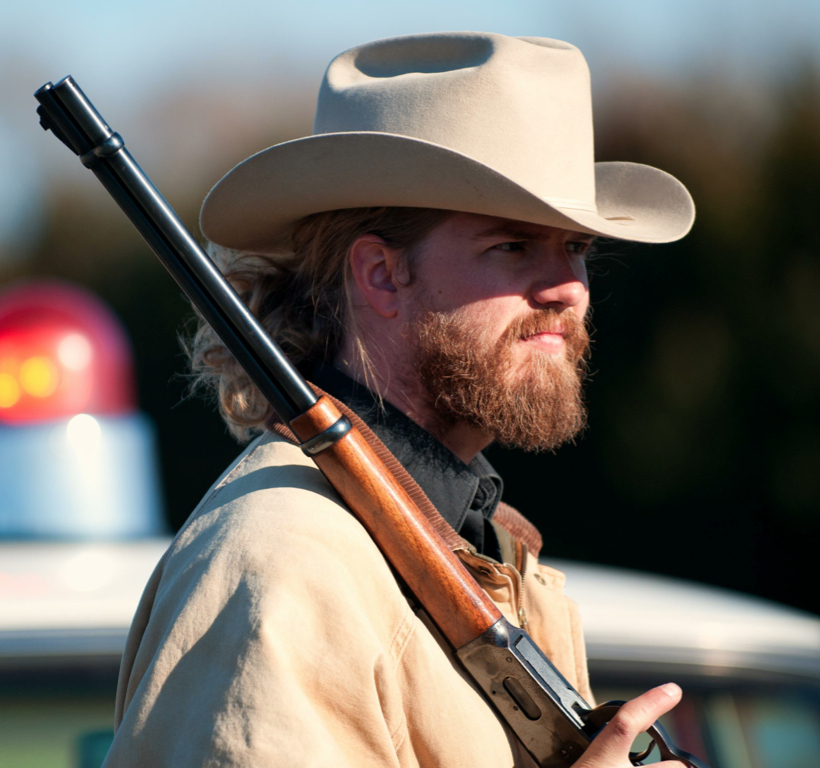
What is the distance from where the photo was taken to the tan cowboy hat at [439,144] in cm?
203

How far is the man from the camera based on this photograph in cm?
154

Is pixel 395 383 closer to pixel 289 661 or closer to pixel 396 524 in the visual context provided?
pixel 396 524

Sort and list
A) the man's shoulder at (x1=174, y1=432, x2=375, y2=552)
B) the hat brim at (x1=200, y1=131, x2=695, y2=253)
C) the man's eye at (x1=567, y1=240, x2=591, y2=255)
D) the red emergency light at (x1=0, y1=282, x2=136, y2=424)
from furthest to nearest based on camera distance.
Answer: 1. the red emergency light at (x1=0, y1=282, x2=136, y2=424)
2. the man's eye at (x1=567, y1=240, x2=591, y2=255)
3. the hat brim at (x1=200, y1=131, x2=695, y2=253)
4. the man's shoulder at (x1=174, y1=432, x2=375, y2=552)

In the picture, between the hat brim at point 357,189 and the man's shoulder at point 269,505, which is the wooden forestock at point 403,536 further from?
the hat brim at point 357,189

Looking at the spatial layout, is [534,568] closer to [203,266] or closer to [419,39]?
[203,266]

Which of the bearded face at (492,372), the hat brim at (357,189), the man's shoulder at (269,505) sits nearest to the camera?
the man's shoulder at (269,505)

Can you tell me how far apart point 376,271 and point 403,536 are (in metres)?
0.73

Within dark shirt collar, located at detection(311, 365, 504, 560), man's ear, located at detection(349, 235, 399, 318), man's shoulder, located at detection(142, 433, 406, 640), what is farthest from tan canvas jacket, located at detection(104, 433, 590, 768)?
man's ear, located at detection(349, 235, 399, 318)

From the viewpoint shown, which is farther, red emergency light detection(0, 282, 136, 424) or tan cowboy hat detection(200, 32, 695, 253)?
red emergency light detection(0, 282, 136, 424)

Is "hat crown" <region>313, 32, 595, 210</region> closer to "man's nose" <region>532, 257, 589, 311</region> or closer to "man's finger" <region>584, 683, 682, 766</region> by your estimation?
"man's nose" <region>532, 257, 589, 311</region>

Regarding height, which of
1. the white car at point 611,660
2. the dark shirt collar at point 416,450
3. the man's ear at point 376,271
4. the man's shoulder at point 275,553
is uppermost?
the man's ear at point 376,271

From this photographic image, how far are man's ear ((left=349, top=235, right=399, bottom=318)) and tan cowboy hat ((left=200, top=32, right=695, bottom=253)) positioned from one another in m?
0.09

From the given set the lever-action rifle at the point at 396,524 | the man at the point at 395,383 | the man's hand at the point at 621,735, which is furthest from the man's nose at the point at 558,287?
the man's hand at the point at 621,735

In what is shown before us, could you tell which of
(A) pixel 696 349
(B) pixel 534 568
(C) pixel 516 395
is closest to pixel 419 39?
(C) pixel 516 395
